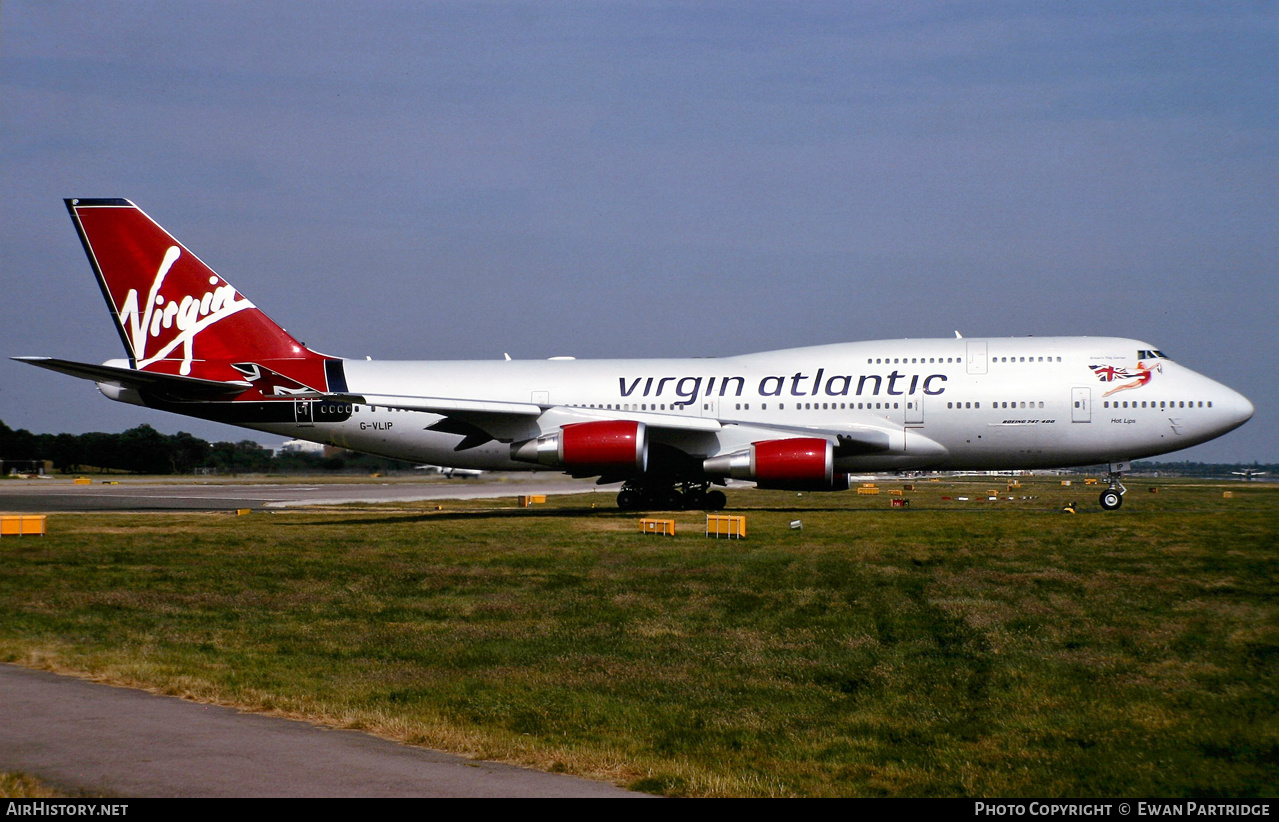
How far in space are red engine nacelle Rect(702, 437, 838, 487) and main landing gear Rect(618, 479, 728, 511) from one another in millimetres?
3786

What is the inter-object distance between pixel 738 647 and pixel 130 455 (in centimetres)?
11253

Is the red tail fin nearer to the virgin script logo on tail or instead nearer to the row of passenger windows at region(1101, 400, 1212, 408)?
the virgin script logo on tail

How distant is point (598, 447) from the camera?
28.0 meters

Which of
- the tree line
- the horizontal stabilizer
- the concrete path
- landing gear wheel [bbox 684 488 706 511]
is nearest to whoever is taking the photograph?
the concrete path

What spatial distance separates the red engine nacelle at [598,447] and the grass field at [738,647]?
5817 mm

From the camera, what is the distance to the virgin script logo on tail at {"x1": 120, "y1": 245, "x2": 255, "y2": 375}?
31547 millimetres

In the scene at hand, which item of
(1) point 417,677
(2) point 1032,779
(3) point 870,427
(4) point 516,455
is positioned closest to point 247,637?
(1) point 417,677

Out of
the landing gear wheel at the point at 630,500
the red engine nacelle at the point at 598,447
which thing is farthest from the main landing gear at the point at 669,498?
the red engine nacelle at the point at 598,447

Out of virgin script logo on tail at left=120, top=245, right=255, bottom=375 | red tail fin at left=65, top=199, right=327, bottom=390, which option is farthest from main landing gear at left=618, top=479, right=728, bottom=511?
virgin script logo on tail at left=120, top=245, right=255, bottom=375

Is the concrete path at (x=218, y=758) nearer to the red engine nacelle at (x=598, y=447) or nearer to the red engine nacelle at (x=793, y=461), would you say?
the red engine nacelle at (x=598, y=447)

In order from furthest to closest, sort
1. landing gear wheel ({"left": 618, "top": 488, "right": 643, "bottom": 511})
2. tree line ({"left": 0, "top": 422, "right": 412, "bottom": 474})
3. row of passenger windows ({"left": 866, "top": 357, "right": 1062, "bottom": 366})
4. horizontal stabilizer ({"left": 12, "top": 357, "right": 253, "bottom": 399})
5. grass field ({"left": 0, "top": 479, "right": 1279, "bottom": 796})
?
tree line ({"left": 0, "top": 422, "right": 412, "bottom": 474}), landing gear wheel ({"left": 618, "top": 488, "right": 643, "bottom": 511}), row of passenger windows ({"left": 866, "top": 357, "right": 1062, "bottom": 366}), horizontal stabilizer ({"left": 12, "top": 357, "right": 253, "bottom": 399}), grass field ({"left": 0, "top": 479, "right": 1279, "bottom": 796})

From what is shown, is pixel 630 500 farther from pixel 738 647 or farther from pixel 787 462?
pixel 738 647

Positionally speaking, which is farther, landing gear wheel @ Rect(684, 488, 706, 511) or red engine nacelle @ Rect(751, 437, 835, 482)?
landing gear wheel @ Rect(684, 488, 706, 511)
